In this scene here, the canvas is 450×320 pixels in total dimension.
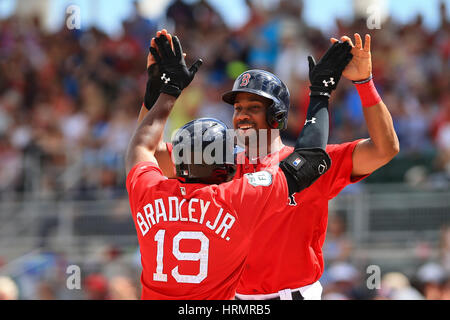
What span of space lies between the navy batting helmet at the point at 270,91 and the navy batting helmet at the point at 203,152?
2.92 feet

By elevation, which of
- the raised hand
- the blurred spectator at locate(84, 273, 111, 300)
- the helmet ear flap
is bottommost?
the blurred spectator at locate(84, 273, 111, 300)

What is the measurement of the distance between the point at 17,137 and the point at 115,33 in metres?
2.55

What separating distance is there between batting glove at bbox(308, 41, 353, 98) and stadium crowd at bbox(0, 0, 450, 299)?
390 centimetres

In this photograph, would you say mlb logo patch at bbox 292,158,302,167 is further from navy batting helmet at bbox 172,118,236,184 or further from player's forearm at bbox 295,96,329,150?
navy batting helmet at bbox 172,118,236,184

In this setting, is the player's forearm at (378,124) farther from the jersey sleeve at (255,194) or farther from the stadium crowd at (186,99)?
the stadium crowd at (186,99)

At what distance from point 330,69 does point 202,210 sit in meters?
1.18

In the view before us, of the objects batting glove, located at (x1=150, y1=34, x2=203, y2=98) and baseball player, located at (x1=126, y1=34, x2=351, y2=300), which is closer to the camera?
baseball player, located at (x1=126, y1=34, x2=351, y2=300)

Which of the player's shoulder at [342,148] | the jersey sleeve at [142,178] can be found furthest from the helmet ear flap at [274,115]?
the jersey sleeve at [142,178]

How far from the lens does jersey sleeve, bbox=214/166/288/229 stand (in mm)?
3303

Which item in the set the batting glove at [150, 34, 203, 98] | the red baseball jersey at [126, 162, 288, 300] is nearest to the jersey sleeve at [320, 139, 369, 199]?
the red baseball jersey at [126, 162, 288, 300]

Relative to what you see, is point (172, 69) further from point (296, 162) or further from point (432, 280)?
point (432, 280)

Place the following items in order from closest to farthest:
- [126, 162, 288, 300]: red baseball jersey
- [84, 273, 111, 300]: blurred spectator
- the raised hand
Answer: [126, 162, 288, 300]: red baseball jersey, the raised hand, [84, 273, 111, 300]: blurred spectator

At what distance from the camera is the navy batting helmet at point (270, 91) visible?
14.1 feet
